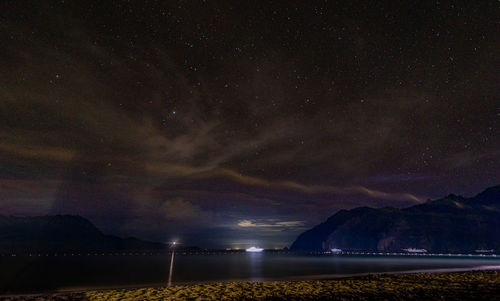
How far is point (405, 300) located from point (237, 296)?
880 centimetres

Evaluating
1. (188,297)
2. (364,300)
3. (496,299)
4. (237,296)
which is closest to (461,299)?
(496,299)

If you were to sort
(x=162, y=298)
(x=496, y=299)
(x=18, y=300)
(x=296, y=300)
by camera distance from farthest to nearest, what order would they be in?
(x=18, y=300), (x=162, y=298), (x=296, y=300), (x=496, y=299)

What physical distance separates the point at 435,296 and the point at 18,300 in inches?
938

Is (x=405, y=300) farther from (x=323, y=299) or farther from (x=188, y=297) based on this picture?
(x=188, y=297)

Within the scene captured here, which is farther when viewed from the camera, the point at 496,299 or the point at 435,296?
the point at 435,296

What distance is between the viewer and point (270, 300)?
17156 millimetres

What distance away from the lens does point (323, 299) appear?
55.5 ft

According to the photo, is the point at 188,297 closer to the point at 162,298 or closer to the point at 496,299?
the point at 162,298

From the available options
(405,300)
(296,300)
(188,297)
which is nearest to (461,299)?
(405,300)

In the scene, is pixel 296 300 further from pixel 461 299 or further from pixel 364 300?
pixel 461 299

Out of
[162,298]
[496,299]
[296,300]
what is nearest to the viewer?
[496,299]

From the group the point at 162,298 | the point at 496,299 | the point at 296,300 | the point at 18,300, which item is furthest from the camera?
the point at 18,300

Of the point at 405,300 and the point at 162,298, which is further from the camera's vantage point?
the point at 162,298

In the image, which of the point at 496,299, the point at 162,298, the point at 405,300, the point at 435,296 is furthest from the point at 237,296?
the point at 496,299
